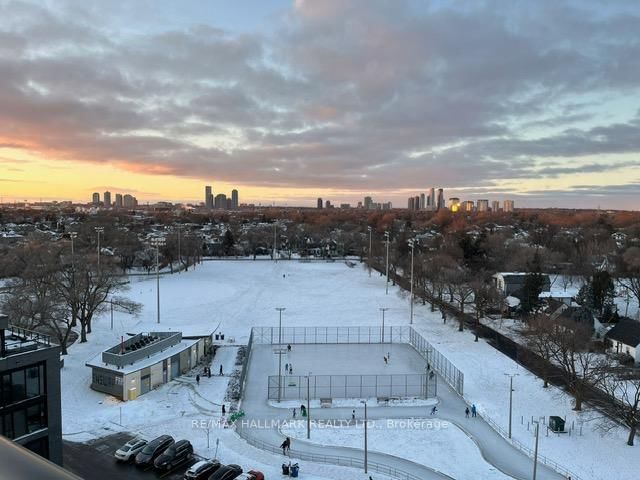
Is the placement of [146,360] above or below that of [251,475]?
above

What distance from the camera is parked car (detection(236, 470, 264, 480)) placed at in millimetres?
16891

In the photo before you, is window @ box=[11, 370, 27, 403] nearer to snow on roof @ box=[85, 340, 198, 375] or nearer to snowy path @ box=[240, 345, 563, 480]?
snowy path @ box=[240, 345, 563, 480]

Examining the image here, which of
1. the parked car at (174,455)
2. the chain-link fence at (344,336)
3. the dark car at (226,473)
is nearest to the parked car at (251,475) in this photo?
the dark car at (226,473)

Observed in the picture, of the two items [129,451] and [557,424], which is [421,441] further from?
[129,451]

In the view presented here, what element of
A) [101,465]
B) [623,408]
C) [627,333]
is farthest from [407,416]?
[627,333]

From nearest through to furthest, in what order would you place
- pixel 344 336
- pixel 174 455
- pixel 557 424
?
pixel 174 455 < pixel 557 424 < pixel 344 336

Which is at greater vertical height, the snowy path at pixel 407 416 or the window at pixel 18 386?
the window at pixel 18 386

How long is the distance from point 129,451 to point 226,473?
420 cm

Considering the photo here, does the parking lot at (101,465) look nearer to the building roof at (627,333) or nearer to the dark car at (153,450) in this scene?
the dark car at (153,450)

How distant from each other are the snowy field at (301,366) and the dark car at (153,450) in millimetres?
1305

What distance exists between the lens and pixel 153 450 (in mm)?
18719

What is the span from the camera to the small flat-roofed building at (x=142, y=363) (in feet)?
81.2

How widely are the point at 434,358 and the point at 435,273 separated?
16.7 metres

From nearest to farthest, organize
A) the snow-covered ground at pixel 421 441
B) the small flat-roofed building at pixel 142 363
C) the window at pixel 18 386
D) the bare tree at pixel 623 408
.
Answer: the window at pixel 18 386, the snow-covered ground at pixel 421 441, the bare tree at pixel 623 408, the small flat-roofed building at pixel 142 363
